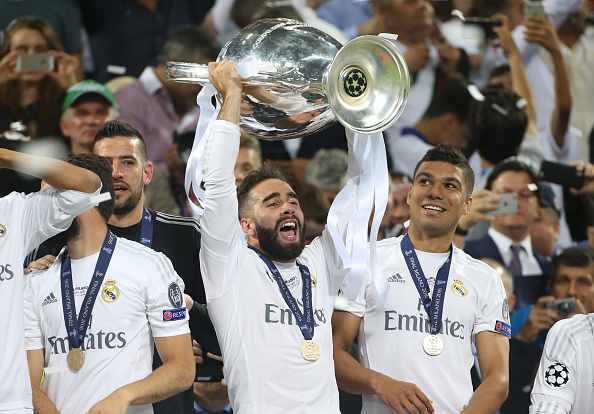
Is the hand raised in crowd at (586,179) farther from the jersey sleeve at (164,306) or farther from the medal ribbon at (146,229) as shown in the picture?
the jersey sleeve at (164,306)

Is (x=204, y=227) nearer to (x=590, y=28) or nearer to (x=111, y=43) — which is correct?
(x=111, y=43)

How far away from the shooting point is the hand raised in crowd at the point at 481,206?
5.46 m

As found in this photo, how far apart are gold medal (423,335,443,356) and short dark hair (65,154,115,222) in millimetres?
1447

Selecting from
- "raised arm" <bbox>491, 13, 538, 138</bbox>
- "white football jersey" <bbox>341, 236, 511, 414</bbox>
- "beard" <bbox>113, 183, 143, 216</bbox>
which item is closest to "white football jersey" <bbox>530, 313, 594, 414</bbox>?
"white football jersey" <bbox>341, 236, 511, 414</bbox>

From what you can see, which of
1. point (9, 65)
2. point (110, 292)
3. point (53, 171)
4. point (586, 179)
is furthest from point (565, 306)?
point (9, 65)

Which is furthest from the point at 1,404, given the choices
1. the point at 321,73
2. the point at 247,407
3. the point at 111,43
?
the point at 111,43

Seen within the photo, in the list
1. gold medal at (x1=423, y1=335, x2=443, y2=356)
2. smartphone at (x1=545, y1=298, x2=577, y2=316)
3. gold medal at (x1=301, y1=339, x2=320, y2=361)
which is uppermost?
gold medal at (x1=301, y1=339, x2=320, y2=361)

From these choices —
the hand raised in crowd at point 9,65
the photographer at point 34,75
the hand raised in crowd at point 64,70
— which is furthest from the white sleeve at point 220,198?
the hand raised in crowd at point 9,65

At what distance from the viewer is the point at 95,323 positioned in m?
3.05

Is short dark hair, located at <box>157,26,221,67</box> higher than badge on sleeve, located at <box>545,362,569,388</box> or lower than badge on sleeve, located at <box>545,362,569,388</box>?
higher

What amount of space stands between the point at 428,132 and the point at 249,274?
3242mm

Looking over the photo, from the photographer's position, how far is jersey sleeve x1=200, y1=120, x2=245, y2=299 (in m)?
3.09

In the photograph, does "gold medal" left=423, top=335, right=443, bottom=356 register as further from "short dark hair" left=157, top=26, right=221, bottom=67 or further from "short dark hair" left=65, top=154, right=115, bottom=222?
"short dark hair" left=157, top=26, right=221, bottom=67

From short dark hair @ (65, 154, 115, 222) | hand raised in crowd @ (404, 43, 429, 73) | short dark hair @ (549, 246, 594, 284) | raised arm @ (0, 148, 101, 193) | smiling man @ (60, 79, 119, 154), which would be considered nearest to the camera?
raised arm @ (0, 148, 101, 193)
